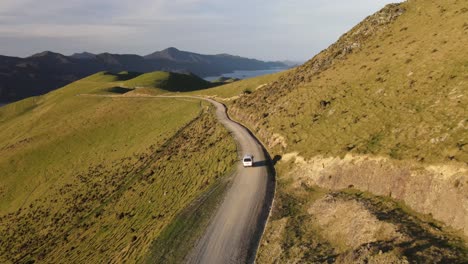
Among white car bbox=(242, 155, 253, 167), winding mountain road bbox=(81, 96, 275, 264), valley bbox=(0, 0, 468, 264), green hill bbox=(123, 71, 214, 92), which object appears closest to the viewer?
valley bbox=(0, 0, 468, 264)

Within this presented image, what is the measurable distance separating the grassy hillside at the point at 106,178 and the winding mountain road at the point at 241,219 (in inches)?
178

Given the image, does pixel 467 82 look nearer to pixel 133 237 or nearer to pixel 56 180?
pixel 133 237

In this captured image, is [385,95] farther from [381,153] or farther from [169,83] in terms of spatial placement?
[169,83]

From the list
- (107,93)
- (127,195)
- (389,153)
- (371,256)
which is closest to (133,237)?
(127,195)

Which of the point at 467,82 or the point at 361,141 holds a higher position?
the point at 467,82

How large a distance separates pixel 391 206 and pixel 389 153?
17.9ft

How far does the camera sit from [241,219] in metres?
30.7

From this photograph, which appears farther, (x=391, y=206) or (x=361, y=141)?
(x=361, y=141)

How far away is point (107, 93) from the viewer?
476ft

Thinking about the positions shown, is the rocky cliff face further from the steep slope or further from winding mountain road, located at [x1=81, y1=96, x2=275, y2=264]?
winding mountain road, located at [x1=81, y1=96, x2=275, y2=264]

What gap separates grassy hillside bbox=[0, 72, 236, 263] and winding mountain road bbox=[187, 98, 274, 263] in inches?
178

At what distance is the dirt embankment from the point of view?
21.1 meters

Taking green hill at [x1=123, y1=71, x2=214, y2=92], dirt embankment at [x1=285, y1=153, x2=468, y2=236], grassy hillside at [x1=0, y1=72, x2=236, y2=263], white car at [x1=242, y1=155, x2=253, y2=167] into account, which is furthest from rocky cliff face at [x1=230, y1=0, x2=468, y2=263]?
green hill at [x1=123, y1=71, x2=214, y2=92]

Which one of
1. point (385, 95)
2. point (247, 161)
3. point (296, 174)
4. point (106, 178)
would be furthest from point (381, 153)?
point (106, 178)
